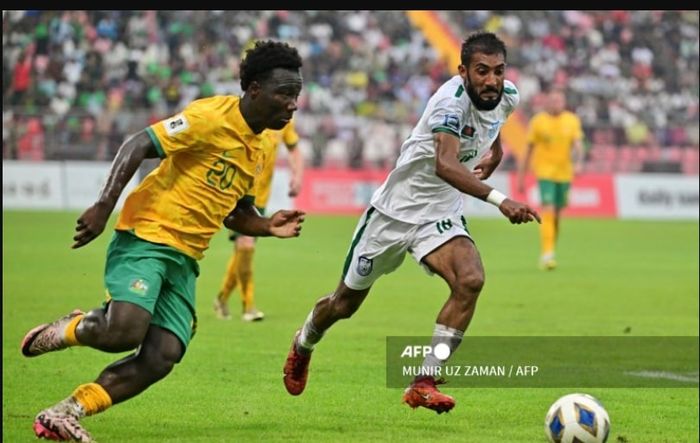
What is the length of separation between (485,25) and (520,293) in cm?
Result: 2172

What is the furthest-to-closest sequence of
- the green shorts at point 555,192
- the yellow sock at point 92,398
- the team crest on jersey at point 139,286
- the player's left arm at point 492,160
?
the green shorts at point 555,192
the player's left arm at point 492,160
the team crest on jersey at point 139,286
the yellow sock at point 92,398

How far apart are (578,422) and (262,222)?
2161mm

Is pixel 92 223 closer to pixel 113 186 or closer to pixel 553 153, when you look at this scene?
pixel 113 186

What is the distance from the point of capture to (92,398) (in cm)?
692

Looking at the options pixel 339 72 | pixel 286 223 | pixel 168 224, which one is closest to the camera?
pixel 168 224

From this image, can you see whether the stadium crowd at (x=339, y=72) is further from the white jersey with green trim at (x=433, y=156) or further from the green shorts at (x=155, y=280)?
the green shorts at (x=155, y=280)

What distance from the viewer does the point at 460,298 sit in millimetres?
7969

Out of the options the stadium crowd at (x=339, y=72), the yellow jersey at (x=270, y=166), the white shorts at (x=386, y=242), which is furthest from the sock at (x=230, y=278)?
the stadium crowd at (x=339, y=72)

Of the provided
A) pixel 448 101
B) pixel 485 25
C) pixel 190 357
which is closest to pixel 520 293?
pixel 190 357

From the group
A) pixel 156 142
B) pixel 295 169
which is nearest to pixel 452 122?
pixel 156 142

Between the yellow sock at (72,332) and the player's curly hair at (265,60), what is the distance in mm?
1618

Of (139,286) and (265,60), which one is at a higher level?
(265,60)

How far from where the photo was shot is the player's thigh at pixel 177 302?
7250mm

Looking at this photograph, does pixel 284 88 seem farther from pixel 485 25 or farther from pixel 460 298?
pixel 485 25
